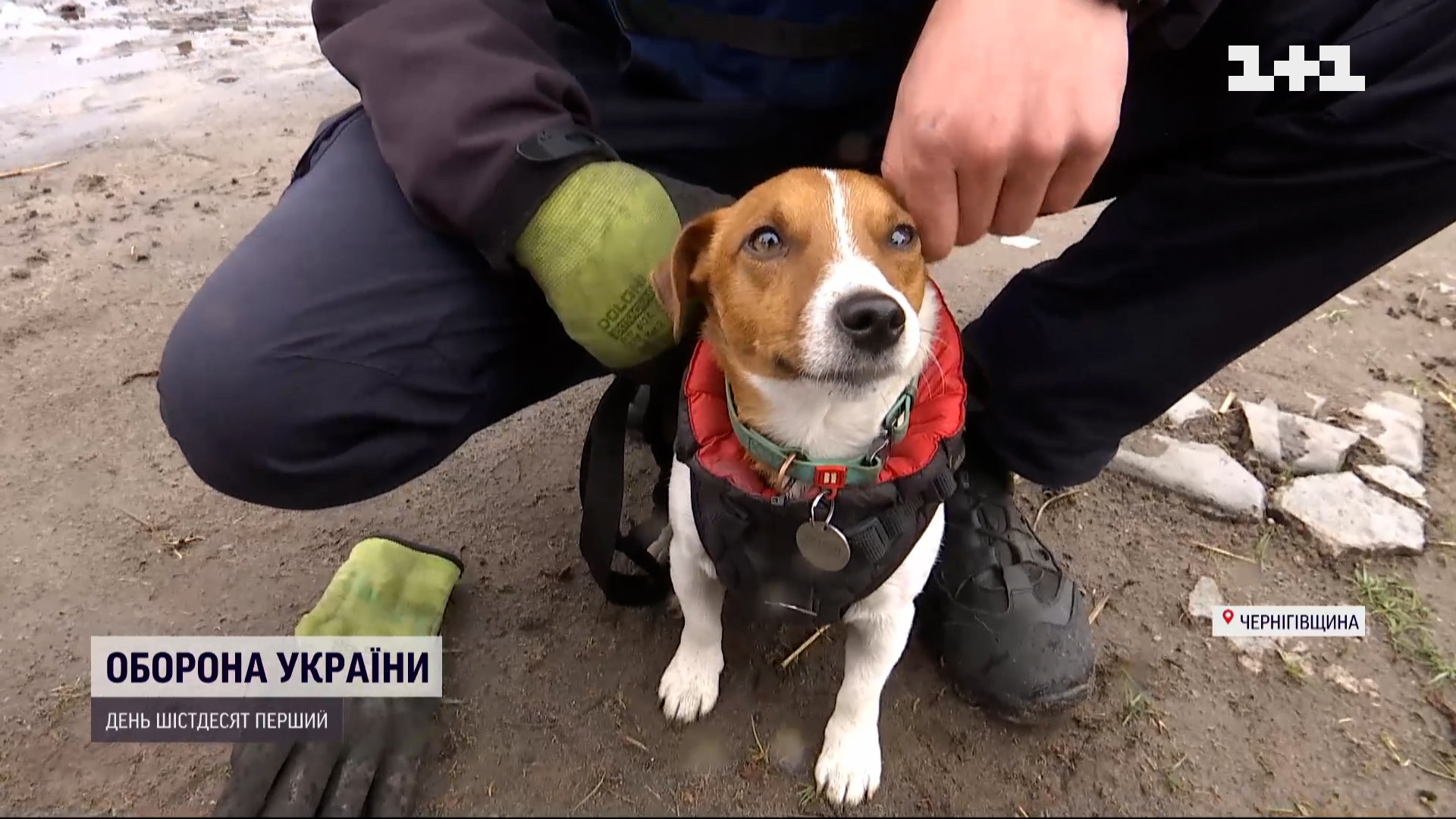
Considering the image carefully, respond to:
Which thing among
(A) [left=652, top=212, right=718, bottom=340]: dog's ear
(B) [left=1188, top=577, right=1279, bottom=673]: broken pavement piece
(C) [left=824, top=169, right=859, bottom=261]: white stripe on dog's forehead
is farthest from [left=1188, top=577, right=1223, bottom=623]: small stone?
(A) [left=652, top=212, right=718, bottom=340]: dog's ear

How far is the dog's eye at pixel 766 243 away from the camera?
1718 mm

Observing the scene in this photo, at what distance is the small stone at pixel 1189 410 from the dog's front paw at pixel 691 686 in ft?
5.91

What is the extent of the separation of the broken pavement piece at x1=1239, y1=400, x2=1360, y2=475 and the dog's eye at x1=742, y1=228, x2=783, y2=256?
1976mm

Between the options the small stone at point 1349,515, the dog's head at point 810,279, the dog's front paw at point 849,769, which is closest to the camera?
the dog's head at point 810,279

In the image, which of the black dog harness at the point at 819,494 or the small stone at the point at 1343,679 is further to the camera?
the small stone at the point at 1343,679

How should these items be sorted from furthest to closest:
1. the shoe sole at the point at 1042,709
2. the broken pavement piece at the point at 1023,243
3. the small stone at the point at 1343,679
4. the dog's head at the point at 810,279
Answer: the broken pavement piece at the point at 1023,243 < the small stone at the point at 1343,679 < the shoe sole at the point at 1042,709 < the dog's head at the point at 810,279

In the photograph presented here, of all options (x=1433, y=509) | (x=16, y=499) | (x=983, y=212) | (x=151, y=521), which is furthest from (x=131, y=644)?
(x=1433, y=509)

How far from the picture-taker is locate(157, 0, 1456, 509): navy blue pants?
1.72 metres

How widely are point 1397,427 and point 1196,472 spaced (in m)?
0.78

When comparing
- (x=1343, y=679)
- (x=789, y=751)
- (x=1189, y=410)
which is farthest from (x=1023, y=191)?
(x=1189, y=410)

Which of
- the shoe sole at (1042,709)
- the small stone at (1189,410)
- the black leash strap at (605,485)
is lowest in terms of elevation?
the small stone at (1189,410)

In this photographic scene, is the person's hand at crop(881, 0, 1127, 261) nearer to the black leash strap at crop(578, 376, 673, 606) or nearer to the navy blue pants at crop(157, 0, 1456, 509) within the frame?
the navy blue pants at crop(157, 0, 1456, 509)

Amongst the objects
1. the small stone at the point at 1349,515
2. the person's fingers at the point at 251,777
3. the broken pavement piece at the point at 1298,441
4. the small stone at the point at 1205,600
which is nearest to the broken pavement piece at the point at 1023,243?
the broken pavement piece at the point at 1298,441

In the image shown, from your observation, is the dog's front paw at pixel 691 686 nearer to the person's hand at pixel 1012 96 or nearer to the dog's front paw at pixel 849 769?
the dog's front paw at pixel 849 769
